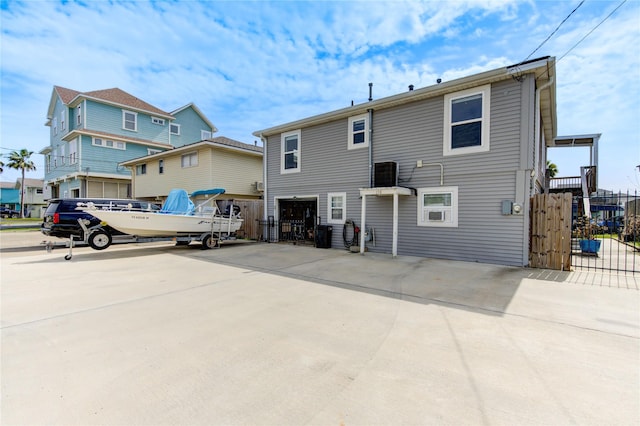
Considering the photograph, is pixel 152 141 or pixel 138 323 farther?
pixel 152 141

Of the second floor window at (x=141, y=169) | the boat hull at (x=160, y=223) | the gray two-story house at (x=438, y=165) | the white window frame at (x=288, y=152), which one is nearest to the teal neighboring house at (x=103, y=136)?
the second floor window at (x=141, y=169)

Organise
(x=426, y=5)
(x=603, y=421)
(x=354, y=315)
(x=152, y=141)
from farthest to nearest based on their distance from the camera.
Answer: (x=152, y=141) < (x=426, y=5) < (x=354, y=315) < (x=603, y=421)

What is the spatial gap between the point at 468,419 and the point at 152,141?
90.1 ft

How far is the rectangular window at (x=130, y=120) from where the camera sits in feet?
74.0

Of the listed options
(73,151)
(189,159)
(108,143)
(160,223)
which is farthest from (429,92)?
(73,151)

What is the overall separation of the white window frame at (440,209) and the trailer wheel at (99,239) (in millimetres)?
10528

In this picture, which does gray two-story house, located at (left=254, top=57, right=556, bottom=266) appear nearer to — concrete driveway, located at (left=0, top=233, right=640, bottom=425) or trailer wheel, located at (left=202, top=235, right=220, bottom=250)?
concrete driveway, located at (left=0, top=233, right=640, bottom=425)

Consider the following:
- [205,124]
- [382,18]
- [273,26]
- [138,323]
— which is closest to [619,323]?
[138,323]

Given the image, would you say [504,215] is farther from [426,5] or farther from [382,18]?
[382,18]

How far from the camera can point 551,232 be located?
714cm

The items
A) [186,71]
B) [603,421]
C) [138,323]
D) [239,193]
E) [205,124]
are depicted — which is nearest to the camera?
[603,421]

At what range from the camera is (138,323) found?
3.71 meters

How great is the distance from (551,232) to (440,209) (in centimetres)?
271

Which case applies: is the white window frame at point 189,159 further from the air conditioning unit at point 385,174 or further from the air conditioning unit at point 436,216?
the air conditioning unit at point 436,216
